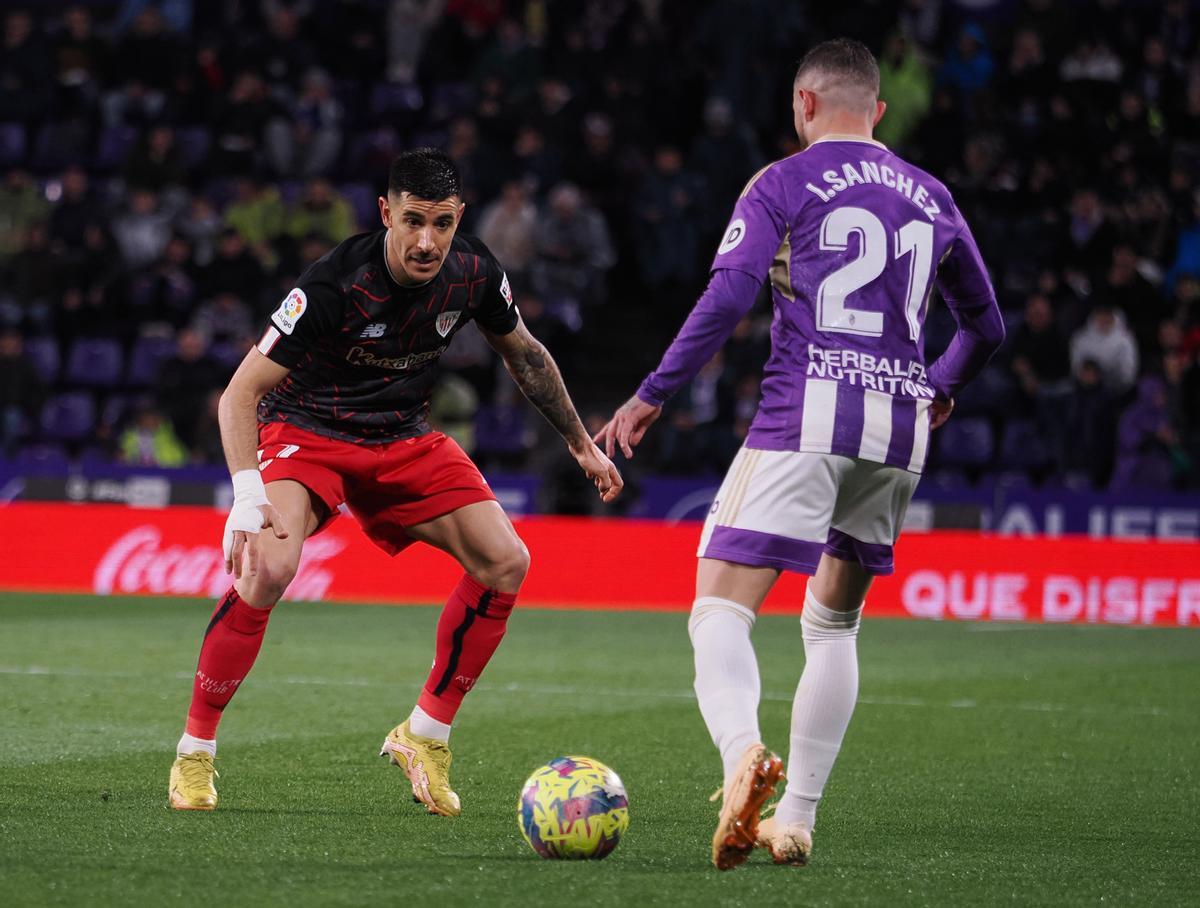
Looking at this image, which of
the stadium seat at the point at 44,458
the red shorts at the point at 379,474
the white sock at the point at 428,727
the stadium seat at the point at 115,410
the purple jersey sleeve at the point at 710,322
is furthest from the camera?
the stadium seat at the point at 115,410

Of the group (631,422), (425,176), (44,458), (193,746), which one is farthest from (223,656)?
(44,458)

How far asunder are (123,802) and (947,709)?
4647 mm

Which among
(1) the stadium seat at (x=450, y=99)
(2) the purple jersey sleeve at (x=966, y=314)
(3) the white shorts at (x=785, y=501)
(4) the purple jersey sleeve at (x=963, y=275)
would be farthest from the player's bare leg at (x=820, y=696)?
(1) the stadium seat at (x=450, y=99)

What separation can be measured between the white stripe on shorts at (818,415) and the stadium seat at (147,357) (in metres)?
15.1

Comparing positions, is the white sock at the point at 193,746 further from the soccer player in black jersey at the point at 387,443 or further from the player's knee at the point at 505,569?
the player's knee at the point at 505,569

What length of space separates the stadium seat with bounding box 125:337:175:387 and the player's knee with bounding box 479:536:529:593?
13.5 m

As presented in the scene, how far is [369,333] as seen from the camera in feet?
20.2

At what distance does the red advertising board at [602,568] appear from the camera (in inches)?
563

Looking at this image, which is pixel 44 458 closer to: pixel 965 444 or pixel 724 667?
pixel 965 444

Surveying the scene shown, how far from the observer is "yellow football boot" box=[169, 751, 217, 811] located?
5855mm

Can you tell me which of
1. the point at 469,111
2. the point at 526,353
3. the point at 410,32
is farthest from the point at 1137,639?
the point at 410,32

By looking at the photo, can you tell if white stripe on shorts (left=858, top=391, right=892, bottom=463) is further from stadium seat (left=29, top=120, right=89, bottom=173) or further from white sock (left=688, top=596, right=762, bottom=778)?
stadium seat (left=29, top=120, right=89, bottom=173)

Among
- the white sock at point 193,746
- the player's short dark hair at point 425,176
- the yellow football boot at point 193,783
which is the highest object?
the player's short dark hair at point 425,176

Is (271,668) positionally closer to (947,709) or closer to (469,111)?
(947,709)
